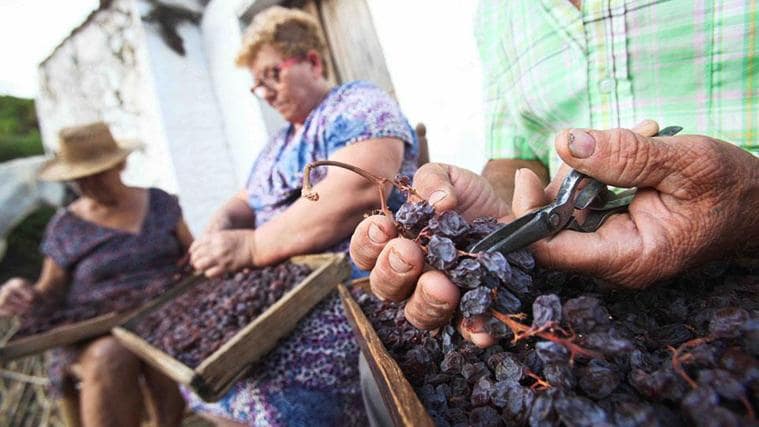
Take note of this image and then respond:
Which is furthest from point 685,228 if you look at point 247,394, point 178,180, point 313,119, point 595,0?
point 178,180

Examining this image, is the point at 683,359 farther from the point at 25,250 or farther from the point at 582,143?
the point at 25,250

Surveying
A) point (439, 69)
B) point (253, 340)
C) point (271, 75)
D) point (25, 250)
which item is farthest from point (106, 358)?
point (25, 250)

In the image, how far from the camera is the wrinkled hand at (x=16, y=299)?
127 inches

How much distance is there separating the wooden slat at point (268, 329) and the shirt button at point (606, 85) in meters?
1.28

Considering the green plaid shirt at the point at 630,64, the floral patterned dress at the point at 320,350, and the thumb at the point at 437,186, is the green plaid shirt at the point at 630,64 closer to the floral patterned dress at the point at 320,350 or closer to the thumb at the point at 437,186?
the floral patterned dress at the point at 320,350

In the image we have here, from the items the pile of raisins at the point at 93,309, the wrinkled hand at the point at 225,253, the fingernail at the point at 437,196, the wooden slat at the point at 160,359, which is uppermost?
the fingernail at the point at 437,196

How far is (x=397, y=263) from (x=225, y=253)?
5.65 feet

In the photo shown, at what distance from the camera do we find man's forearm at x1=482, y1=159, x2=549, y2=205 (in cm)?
174

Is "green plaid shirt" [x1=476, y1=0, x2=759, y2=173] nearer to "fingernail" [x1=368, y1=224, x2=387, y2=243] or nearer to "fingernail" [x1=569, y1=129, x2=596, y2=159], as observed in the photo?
"fingernail" [x1=569, y1=129, x2=596, y2=159]

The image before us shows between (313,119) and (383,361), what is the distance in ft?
6.13

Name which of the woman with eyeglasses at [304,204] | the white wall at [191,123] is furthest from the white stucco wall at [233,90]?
the woman with eyeglasses at [304,204]

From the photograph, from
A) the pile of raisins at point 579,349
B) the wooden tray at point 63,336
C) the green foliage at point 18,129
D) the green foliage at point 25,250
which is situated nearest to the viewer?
the pile of raisins at point 579,349

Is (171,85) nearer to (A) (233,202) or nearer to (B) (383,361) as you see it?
(A) (233,202)

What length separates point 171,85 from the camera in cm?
520
